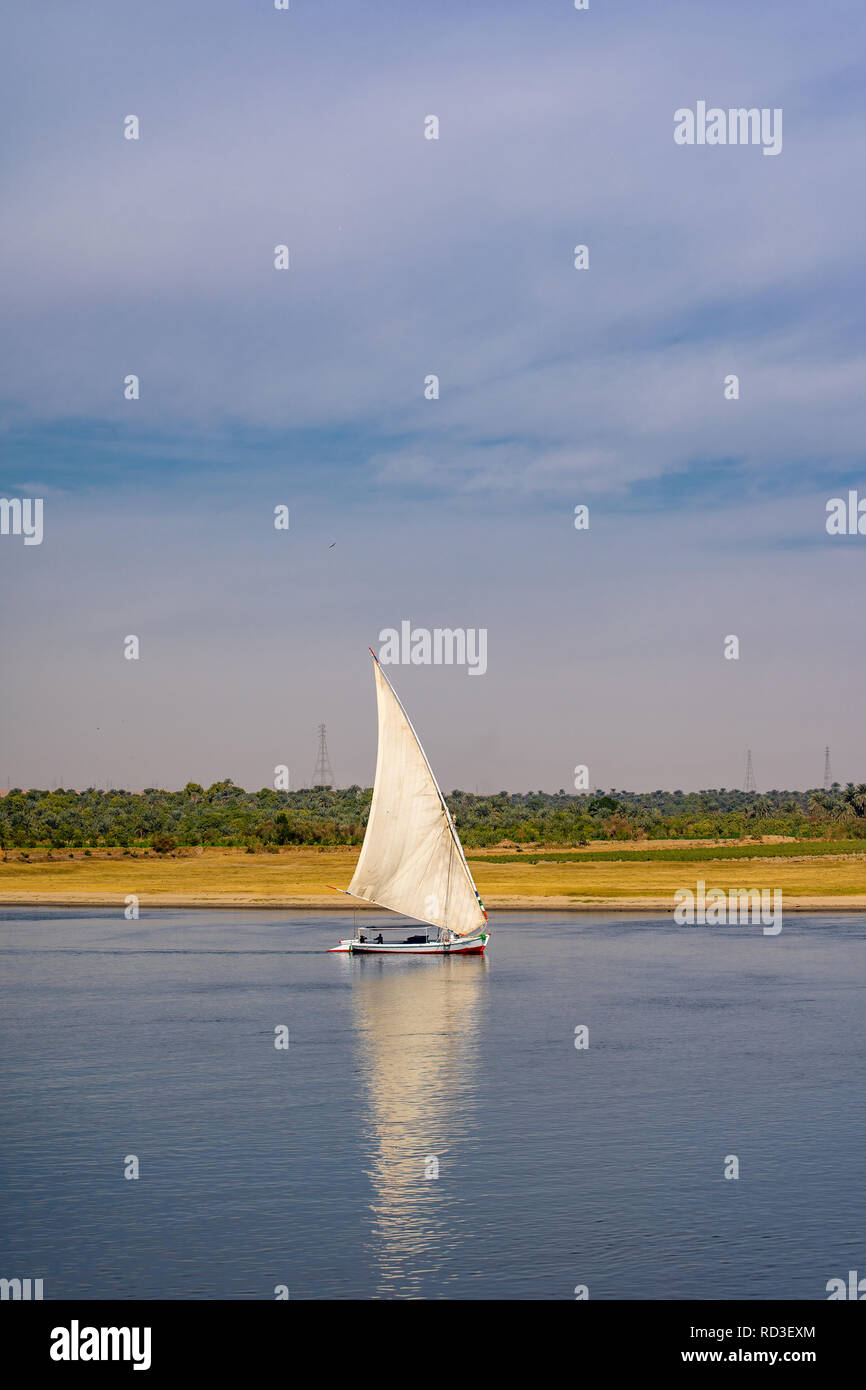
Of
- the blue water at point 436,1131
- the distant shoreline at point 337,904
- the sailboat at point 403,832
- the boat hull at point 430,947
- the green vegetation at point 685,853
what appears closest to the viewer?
the blue water at point 436,1131

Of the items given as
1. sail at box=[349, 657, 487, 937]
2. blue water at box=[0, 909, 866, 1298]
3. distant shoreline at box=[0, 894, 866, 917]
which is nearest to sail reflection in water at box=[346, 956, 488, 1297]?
blue water at box=[0, 909, 866, 1298]

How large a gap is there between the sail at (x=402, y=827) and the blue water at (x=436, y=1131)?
6.75 m

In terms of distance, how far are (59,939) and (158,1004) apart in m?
35.8

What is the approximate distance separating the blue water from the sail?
6749 millimetres

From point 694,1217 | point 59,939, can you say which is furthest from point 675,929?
point 694,1217

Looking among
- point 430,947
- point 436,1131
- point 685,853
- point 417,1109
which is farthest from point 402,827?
point 685,853

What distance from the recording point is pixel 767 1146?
42812mm

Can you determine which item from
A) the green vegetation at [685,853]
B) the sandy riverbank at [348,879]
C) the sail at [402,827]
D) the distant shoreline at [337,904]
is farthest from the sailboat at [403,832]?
the green vegetation at [685,853]

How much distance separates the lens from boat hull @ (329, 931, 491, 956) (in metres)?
89.8

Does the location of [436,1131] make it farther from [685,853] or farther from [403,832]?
[685,853]

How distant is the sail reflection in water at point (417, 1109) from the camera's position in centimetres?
3341

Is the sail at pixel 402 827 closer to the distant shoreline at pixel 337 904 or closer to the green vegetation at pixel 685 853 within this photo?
the distant shoreline at pixel 337 904

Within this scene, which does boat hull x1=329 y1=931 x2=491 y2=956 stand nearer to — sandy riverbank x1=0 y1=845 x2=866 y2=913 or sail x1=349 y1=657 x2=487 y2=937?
sail x1=349 y1=657 x2=487 y2=937
